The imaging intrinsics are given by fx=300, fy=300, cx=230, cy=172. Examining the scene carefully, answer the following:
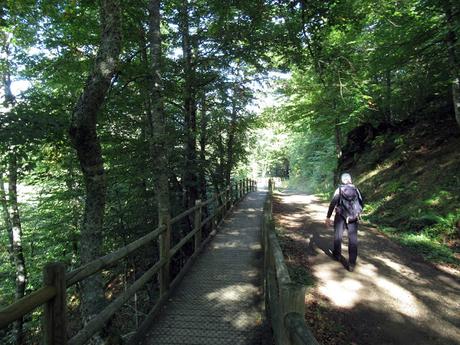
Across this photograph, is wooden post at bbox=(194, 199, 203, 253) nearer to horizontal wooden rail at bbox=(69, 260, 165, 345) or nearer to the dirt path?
the dirt path

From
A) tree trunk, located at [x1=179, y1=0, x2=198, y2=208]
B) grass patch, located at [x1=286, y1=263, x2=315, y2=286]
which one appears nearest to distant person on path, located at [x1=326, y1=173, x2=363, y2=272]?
grass patch, located at [x1=286, y1=263, x2=315, y2=286]

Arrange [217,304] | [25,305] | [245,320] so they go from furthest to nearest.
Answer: [217,304]
[245,320]
[25,305]

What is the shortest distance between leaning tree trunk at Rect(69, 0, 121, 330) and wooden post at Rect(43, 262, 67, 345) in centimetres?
232

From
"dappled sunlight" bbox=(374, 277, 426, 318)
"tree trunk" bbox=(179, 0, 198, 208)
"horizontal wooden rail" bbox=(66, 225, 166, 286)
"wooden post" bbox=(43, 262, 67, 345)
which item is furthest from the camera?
"tree trunk" bbox=(179, 0, 198, 208)

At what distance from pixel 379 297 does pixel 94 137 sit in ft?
17.0

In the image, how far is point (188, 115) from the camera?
1000 cm

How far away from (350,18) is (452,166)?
5.79 meters

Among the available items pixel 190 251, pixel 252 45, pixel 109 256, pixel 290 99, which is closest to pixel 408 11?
pixel 252 45

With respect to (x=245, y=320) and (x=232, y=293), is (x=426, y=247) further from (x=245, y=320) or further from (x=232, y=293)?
(x=245, y=320)

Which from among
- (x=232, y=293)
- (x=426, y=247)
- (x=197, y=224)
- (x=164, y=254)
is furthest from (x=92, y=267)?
(x=426, y=247)

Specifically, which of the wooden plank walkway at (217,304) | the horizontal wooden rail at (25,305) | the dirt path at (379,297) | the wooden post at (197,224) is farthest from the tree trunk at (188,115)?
the horizontal wooden rail at (25,305)

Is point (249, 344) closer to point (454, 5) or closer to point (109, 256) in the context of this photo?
point (109, 256)

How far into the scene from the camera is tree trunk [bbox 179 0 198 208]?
900cm

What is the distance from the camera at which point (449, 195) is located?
8.21 meters
